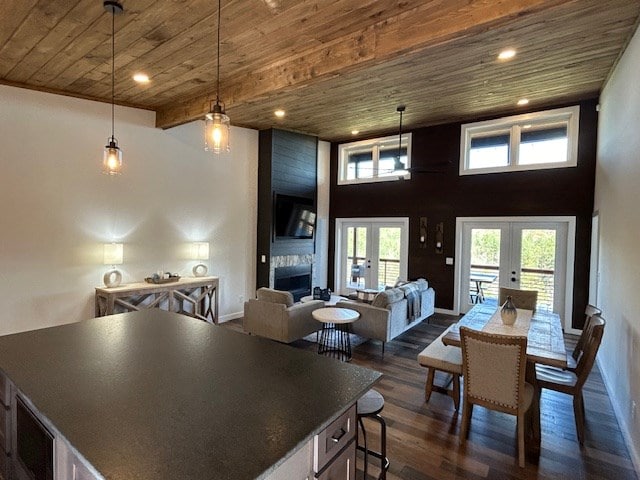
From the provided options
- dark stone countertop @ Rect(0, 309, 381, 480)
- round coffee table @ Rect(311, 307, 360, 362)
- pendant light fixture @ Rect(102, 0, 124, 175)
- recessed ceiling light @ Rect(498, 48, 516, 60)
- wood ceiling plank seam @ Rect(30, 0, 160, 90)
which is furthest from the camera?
round coffee table @ Rect(311, 307, 360, 362)

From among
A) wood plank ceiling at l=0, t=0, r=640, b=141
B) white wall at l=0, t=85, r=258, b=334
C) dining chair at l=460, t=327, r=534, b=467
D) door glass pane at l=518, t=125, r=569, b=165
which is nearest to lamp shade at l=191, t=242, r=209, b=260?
white wall at l=0, t=85, r=258, b=334

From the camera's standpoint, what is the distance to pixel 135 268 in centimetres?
530

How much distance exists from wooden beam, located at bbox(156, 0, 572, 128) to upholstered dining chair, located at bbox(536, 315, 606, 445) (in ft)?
7.72

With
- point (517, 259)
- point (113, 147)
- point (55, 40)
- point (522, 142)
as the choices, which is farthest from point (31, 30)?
point (517, 259)

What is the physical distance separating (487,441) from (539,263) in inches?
167

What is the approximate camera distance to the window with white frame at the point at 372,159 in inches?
291

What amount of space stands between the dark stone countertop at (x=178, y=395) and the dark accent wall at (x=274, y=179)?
4480 millimetres

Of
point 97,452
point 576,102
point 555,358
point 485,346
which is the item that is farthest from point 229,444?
point 576,102

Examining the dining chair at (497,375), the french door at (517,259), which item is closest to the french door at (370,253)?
the french door at (517,259)

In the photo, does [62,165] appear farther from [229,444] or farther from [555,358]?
[555,358]

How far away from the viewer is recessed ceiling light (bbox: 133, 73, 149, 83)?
412cm

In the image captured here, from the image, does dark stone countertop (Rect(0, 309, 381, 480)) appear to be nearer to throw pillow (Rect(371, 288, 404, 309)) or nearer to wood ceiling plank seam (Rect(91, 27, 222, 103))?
throw pillow (Rect(371, 288, 404, 309))

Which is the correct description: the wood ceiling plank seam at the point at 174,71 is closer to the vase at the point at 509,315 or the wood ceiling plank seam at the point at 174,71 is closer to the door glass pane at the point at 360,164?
the vase at the point at 509,315

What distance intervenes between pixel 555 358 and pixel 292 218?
5286mm
